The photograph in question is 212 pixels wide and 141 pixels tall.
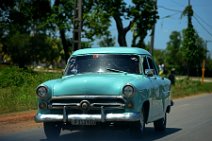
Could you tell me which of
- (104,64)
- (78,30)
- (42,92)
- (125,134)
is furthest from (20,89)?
(42,92)

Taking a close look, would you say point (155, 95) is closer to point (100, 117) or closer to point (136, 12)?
point (100, 117)

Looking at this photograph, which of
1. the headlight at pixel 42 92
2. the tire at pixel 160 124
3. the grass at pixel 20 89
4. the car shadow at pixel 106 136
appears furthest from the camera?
the grass at pixel 20 89

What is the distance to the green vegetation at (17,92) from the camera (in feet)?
64.5

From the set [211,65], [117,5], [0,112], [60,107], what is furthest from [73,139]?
[211,65]

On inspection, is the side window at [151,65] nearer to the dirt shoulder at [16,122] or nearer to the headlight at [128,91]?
the headlight at [128,91]

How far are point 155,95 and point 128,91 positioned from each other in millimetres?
1936

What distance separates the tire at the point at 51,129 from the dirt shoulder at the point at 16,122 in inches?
85.3

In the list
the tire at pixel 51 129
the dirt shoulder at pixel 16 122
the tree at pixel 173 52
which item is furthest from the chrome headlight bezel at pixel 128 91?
the tree at pixel 173 52

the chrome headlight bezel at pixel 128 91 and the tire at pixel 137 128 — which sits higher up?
the chrome headlight bezel at pixel 128 91

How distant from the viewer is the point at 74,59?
13.0 meters

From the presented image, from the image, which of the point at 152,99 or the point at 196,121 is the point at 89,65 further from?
the point at 196,121

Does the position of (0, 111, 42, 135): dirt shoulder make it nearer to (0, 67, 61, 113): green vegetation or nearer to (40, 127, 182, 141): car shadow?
(0, 67, 61, 113): green vegetation

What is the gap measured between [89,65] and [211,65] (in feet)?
408

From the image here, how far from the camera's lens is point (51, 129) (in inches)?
465
